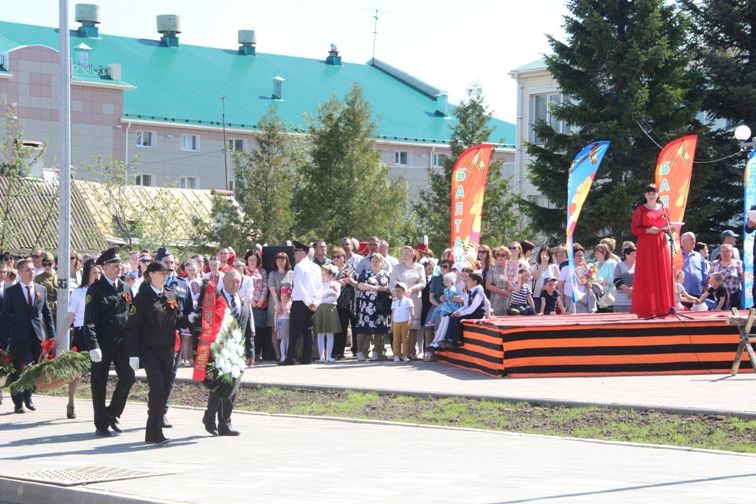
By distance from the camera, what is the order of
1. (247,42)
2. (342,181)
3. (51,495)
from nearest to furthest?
(51,495) < (342,181) < (247,42)

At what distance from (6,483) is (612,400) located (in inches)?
273

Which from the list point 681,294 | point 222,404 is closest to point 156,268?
point 222,404

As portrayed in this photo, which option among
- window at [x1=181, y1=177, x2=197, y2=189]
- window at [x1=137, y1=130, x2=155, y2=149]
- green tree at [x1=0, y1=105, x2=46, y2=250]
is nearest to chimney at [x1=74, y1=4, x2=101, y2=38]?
window at [x1=137, y1=130, x2=155, y2=149]

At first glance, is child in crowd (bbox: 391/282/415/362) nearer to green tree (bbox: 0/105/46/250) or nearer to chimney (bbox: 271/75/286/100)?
green tree (bbox: 0/105/46/250)

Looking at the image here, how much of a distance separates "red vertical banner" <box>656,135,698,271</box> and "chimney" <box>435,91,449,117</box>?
184 feet

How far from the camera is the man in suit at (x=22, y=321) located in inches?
671

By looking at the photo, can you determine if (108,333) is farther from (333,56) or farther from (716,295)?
(333,56)

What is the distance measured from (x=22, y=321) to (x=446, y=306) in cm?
636

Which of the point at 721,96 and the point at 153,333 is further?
the point at 721,96

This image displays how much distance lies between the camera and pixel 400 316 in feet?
68.3

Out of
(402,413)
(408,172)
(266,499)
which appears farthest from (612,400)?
(408,172)

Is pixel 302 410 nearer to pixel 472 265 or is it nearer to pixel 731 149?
pixel 472 265

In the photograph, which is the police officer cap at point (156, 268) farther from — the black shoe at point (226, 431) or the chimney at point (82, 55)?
the chimney at point (82, 55)

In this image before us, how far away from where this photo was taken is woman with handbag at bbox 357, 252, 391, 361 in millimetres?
21250
